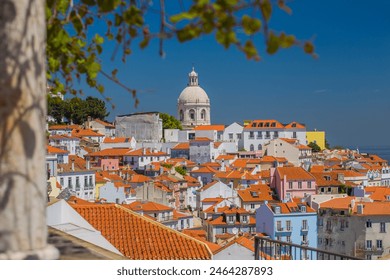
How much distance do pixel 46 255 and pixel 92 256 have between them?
0.65 meters

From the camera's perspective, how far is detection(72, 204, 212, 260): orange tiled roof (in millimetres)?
5441

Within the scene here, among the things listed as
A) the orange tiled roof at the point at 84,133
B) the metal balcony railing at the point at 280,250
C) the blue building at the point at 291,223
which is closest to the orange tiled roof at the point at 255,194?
the blue building at the point at 291,223

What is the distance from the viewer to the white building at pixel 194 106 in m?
48.0

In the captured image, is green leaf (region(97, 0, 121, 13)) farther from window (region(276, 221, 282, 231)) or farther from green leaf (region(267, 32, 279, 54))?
window (region(276, 221, 282, 231))

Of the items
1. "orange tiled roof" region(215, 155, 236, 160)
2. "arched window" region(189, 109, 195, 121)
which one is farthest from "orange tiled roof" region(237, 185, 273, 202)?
"arched window" region(189, 109, 195, 121)

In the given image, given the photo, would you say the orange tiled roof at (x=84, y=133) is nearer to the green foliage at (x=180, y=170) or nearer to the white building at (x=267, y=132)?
the green foliage at (x=180, y=170)

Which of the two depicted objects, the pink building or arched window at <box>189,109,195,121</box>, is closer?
the pink building

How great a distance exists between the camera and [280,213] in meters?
18.4

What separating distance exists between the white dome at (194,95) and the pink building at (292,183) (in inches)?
936

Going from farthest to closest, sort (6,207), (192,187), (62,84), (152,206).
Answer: (192,187), (152,206), (62,84), (6,207)
